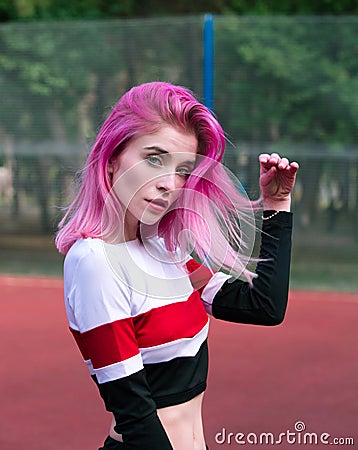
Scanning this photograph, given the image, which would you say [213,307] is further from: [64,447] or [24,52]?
[24,52]

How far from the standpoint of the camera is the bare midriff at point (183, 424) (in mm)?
1501

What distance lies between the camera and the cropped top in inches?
54.8

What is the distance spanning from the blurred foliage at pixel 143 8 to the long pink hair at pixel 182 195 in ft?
27.6

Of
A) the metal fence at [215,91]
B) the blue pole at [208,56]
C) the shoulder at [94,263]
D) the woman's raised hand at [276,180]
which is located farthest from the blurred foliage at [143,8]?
the shoulder at [94,263]

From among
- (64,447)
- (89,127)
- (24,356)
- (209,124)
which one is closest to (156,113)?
(209,124)

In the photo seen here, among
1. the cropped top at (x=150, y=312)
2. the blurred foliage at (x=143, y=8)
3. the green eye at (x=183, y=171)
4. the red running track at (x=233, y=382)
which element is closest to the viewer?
the cropped top at (x=150, y=312)

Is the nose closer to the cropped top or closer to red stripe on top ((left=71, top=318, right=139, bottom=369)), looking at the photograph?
the cropped top

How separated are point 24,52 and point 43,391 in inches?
186

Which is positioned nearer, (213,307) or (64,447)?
(213,307)

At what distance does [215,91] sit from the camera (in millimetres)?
7730

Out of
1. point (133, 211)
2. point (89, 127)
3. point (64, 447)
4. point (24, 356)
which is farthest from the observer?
A: point (89, 127)

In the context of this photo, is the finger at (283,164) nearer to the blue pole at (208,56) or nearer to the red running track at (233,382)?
the red running track at (233,382)

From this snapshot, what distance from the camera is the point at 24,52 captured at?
324 inches

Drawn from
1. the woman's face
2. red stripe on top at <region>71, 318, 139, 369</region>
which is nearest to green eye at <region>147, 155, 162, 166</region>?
the woman's face
